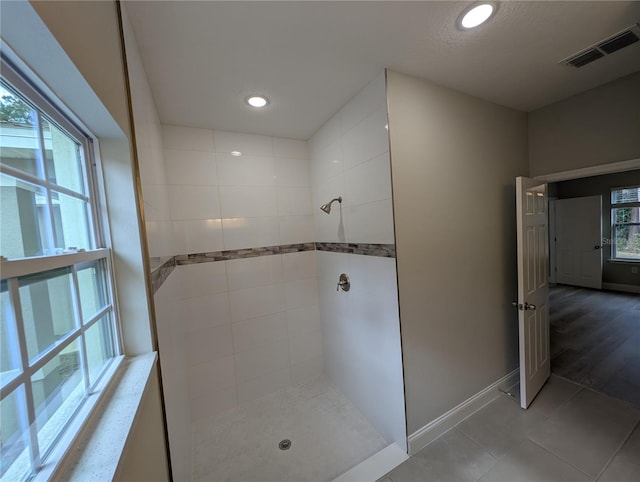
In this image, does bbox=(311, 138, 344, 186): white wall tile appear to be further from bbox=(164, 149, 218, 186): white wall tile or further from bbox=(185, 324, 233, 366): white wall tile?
bbox=(185, 324, 233, 366): white wall tile

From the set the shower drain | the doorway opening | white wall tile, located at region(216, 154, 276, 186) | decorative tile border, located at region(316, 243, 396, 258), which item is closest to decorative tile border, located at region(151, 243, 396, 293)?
decorative tile border, located at region(316, 243, 396, 258)

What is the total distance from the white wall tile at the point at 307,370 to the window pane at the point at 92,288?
6.73 feet

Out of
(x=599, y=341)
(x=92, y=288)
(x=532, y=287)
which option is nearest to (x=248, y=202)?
(x=92, y=288)

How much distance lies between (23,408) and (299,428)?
6.39 feet

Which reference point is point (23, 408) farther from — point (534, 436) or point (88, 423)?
point (534, 436)

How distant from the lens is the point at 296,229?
2535 mm

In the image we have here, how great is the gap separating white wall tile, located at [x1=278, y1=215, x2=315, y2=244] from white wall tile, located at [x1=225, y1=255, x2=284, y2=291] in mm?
227

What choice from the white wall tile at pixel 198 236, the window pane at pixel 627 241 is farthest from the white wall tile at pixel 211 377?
the window pane at pixel 627 241

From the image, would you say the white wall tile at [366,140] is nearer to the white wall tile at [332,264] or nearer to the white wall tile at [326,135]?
the white wall tile at [326,135]

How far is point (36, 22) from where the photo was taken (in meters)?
0.47

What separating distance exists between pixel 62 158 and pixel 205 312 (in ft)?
5.48

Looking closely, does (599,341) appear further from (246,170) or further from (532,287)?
(246,170)

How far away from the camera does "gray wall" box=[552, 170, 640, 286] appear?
4.50m

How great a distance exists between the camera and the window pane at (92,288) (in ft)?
2.62
